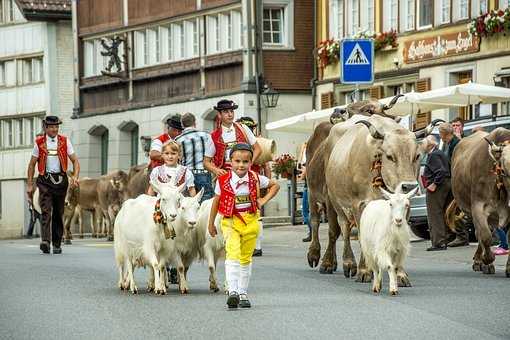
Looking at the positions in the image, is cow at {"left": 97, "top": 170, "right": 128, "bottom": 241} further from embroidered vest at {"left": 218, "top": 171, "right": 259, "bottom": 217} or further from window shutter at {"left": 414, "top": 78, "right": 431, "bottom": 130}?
embroidered vest at {"left": 218, "top": 171, "right": 259, "bottom": 217}

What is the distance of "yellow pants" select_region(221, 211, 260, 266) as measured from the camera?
48.1ft

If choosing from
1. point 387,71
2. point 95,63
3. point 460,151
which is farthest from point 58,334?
point 95,63

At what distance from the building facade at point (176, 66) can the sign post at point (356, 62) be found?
906 inches

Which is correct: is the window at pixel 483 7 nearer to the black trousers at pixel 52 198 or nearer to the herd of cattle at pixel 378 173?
the black trousers at pixel 52 198

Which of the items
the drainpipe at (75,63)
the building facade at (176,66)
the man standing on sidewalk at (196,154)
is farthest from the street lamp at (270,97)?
the man standing on sidewalk at (196,154)

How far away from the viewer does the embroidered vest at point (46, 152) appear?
2495cm

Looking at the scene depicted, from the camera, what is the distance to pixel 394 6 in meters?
45.6

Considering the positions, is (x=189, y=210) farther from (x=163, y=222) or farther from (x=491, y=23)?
(x=491, y=23)

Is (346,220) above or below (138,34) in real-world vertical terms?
below

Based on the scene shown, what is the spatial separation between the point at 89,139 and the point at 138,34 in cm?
525

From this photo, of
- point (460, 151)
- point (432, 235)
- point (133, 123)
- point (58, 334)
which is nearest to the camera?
point (58, 334)

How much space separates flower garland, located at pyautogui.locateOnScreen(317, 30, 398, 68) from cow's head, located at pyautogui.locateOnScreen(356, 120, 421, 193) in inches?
1079

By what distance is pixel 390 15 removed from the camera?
45781 mm

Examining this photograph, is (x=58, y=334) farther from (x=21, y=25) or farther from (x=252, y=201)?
→ (x=21, y=25)
